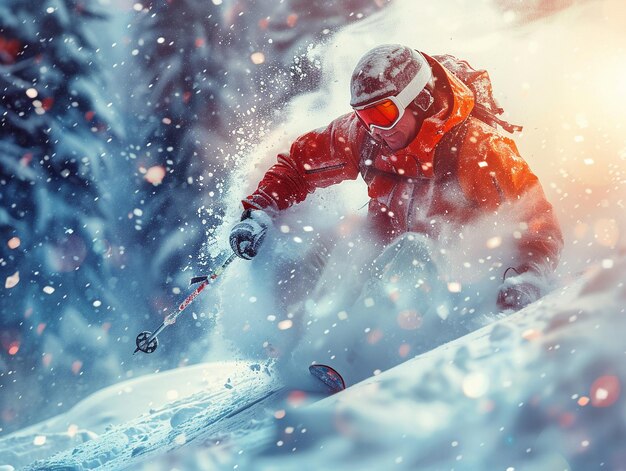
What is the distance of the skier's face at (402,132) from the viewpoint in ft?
4.02

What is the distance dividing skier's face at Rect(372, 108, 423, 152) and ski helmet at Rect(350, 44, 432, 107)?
8 centimetres

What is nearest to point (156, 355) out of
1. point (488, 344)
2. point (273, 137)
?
point (273, 137)

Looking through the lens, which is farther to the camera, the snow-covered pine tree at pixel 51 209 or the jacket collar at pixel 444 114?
the snow-covered pine tree at pixel 51 209

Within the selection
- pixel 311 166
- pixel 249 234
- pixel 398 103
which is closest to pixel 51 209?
pixel 249 234

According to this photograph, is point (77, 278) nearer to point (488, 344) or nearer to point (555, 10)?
point (488, 344)

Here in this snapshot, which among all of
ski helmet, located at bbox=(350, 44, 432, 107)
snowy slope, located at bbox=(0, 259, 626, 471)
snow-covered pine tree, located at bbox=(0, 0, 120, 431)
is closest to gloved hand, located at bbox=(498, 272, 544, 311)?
snowy slope, located at bbox=(0, 259, 626, 471)

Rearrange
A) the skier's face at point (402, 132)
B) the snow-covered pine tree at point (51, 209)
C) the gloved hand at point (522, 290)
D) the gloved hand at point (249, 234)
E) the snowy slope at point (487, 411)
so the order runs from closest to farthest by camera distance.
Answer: the snowy slope at point (487, 411) → the gloved hand at point (522, 290) → the skier's face at point (402, 132) → the gloved hand at point (249, 234) → the snow-covered pine tree at point (51, 209)

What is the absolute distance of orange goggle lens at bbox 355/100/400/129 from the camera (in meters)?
1.20

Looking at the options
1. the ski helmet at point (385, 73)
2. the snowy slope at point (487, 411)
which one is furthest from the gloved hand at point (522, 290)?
the ski helmet at point (385, 73)

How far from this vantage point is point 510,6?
1.38 m

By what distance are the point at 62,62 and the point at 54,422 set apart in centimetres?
120

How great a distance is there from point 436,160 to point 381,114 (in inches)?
7.3

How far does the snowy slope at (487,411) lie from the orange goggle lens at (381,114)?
22.3 inches

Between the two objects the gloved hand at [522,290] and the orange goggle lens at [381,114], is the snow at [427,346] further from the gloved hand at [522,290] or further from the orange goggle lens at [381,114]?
the orange goggle lens at [381,114]
